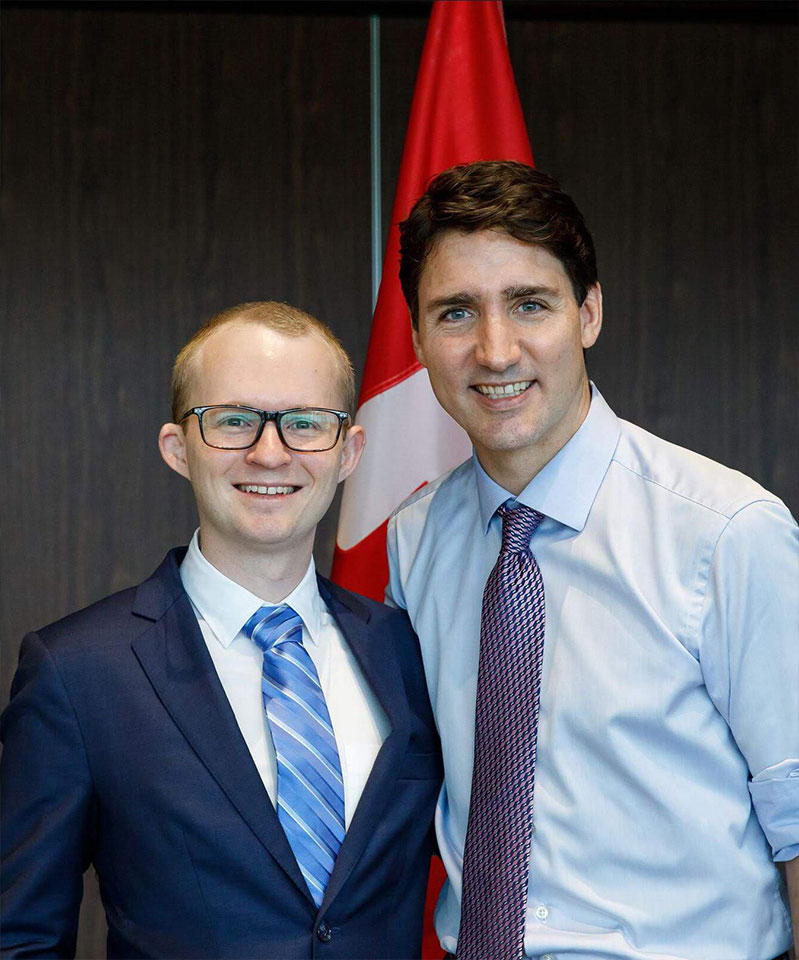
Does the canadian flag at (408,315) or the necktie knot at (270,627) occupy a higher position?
the canadian flag at (408,315)

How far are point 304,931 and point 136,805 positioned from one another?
0.27 meters

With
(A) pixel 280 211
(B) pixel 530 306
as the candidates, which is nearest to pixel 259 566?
(B) pixel 530 306

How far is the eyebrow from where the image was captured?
176cm

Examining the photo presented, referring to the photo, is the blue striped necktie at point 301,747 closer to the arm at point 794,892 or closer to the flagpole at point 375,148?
the arm at point 794,892

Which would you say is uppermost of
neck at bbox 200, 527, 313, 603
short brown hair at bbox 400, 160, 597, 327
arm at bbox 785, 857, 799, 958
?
short brown hair at bbox 400, 160, 597, 327

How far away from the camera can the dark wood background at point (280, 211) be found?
10.2 feet

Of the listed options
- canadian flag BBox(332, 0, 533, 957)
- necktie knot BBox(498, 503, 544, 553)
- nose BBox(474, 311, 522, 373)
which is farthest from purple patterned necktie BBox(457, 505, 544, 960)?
canadian flag BBox(332, 0, 533, 957)

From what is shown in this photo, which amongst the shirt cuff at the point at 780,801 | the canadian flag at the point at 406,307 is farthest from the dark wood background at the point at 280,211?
the shirt cuff at the point at 780,801

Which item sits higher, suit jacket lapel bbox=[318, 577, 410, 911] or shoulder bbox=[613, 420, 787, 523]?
shoulder bbox=[613, 420, 787, 523]

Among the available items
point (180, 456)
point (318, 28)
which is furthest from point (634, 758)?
point (318, 28)

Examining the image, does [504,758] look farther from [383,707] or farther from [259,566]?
[259,566]

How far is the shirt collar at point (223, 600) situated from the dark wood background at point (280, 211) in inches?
57.7

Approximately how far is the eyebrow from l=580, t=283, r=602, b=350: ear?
118 mm

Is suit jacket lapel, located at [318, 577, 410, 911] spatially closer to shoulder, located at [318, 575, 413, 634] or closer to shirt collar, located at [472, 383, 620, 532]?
shoulder, located at [318, 575, 413, 634]
